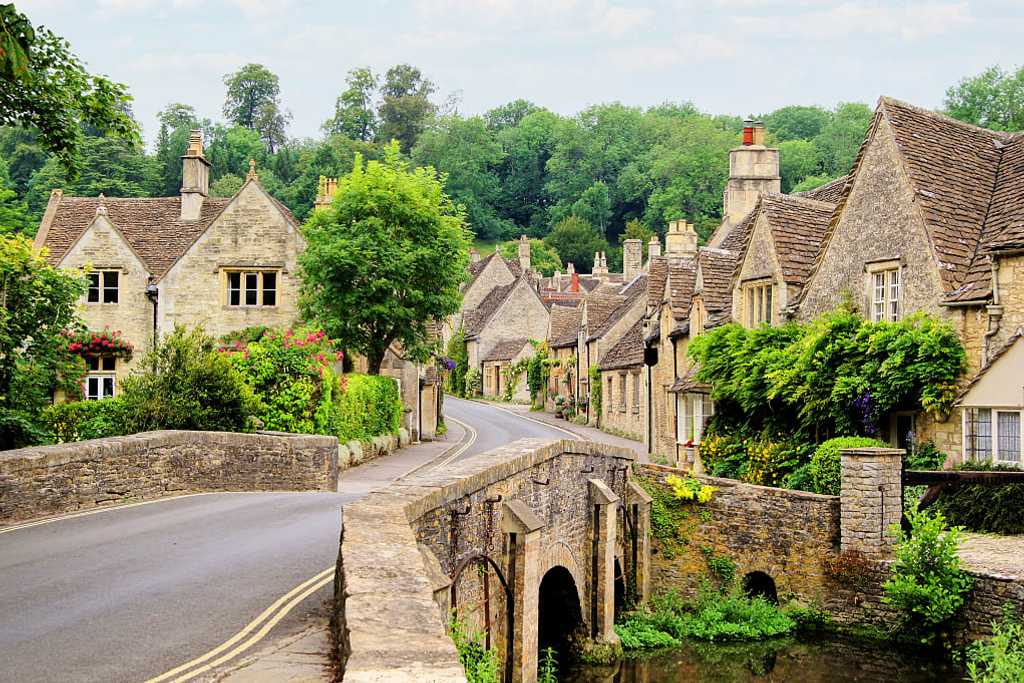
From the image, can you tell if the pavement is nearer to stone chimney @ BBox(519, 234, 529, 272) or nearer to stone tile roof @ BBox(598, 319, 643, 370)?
stone tile roof @ BBox(598, 319, 643, 370)

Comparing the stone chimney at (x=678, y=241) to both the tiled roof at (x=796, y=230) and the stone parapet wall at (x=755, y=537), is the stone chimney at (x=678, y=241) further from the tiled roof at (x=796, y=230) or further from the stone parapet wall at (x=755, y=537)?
the stone parapet wall at (x=755, y=537)

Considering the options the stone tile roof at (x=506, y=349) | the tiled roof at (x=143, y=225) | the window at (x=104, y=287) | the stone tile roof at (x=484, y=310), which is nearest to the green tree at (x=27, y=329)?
the tiled roof at (x=143, y=225)

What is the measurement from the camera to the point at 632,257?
257 feet

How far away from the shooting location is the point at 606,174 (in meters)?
133

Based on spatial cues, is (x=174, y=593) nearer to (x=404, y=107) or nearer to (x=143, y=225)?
(x=143, y=225)

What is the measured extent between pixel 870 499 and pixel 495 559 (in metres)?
10.6

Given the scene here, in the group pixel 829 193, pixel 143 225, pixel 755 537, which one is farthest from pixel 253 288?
pixel 755 537

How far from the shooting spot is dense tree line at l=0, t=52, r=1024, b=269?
103125mm

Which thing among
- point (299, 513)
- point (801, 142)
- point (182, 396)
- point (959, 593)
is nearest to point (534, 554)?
point (299, 513)

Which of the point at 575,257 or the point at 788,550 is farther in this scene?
the point at 575,257

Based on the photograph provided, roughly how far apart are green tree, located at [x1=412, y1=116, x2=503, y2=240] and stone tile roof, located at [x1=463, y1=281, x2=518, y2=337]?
41172mm

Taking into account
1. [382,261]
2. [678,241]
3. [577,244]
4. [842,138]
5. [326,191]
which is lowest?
[382,261]

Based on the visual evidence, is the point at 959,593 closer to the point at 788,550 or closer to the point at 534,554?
the point at 788,550

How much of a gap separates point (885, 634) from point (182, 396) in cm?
1575
